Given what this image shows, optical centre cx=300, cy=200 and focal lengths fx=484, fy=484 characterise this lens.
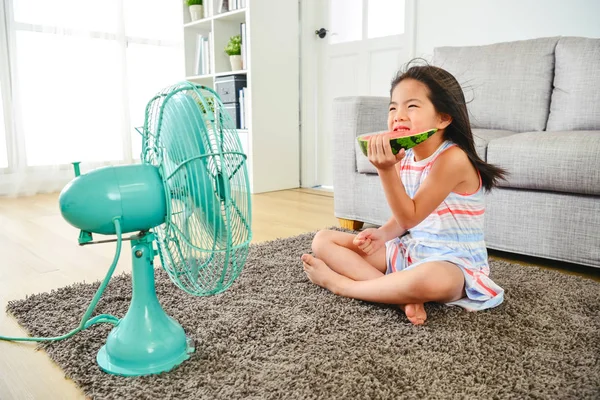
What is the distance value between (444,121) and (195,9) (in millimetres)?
2899

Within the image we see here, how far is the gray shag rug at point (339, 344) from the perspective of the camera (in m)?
0.86

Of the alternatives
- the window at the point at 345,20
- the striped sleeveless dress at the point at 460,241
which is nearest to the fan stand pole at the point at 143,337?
the striped sleeveless dress at the point at 460,241

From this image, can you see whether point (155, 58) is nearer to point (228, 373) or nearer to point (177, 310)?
point (177, 310)

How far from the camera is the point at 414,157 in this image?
1343 mm

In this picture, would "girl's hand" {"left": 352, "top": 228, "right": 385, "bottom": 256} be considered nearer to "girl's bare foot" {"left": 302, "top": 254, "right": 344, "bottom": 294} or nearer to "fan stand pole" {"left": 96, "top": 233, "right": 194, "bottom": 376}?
"girl's bare foot" {"left": 302, "top": 254, "right": 344, "bottom": 294}

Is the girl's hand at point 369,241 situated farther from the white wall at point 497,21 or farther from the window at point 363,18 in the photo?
the window at point 363,18

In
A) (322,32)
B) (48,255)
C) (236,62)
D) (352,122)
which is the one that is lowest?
(48,255)

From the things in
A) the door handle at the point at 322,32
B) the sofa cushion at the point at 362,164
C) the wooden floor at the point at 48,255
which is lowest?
the wooden floor at the point at 48,255

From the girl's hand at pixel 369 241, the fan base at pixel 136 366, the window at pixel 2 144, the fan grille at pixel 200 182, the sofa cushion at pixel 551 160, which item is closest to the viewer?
the fan grille at pixel 200 182

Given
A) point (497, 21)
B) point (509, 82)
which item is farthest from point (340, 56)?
point (509, 82)

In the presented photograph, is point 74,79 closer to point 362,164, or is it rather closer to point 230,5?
point 230,5

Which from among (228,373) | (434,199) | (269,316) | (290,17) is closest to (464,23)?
(290,17)

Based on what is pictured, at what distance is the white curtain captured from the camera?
318 centimetres

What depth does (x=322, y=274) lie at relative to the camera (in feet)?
4.38
